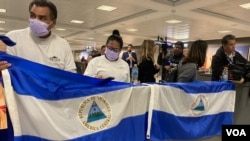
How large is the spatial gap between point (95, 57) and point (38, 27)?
2.99 feet

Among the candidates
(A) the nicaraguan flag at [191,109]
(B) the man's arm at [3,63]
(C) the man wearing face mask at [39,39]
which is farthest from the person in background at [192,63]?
(B) the man's arm at [3,63]

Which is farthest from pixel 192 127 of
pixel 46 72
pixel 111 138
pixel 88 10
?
pixel 88 10

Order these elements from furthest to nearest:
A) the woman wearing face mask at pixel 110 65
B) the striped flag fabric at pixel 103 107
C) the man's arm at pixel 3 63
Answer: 1. the woman wearing face mask at pixel 110 65
2. the striped flag fabric at pixel 103 107
3. the man's arm at pixel 3 63

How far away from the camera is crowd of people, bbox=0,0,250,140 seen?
1.75m

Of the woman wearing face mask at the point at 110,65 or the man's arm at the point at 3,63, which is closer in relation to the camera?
the man's arm at the point at 3,63

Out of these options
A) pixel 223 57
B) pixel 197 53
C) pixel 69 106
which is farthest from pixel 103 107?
pixel 223 57

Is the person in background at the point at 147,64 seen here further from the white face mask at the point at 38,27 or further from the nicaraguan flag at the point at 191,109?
the white face mask at the point at 38,27

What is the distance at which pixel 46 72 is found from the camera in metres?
1.57

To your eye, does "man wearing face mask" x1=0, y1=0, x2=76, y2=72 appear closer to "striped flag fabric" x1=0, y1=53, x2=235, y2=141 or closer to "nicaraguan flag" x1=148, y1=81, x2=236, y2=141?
"striped flag fabric" x1=0, y1=53, x2=235, y2=141

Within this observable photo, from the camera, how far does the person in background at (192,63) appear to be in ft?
9.01

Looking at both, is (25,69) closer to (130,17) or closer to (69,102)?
(69,102)

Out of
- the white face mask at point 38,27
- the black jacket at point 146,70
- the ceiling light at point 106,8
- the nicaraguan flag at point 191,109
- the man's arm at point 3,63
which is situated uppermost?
the ceiling light at point 106,8

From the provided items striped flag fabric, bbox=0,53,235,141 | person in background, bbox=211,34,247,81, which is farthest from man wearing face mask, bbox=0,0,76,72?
person in background, bbox=211,34,247,81

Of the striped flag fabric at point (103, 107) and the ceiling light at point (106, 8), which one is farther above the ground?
the ceiling light at point (106, 8)
